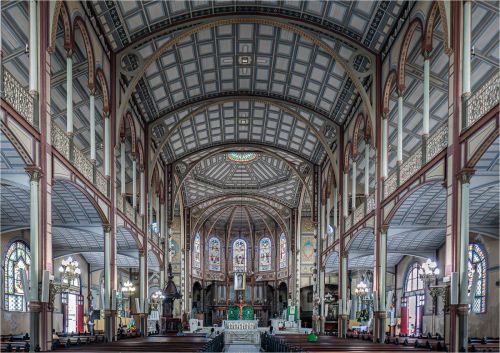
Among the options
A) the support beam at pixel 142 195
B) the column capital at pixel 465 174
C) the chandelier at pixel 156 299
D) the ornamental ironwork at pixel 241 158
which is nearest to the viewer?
the column capital at pixel 465 174

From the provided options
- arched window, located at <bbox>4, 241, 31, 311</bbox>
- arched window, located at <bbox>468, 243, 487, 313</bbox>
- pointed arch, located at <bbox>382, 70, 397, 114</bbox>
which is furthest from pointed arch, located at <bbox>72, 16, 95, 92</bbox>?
arched window, located at <bbox>468, 243, 487, 313</bbox>

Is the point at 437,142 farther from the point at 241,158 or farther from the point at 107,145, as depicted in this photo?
the point at 241,158

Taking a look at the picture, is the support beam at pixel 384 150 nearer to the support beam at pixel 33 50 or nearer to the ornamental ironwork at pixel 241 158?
the support beam at pixel 33 50

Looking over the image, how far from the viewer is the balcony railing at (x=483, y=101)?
11.6 meters

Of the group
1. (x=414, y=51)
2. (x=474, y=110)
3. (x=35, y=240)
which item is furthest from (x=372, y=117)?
(x=35, y=240)

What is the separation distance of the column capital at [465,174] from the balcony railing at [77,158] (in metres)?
11.4

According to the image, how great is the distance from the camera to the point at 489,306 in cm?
2414

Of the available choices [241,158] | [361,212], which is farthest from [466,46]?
[241,158]

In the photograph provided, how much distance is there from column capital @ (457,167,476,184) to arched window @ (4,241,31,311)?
69.0ft

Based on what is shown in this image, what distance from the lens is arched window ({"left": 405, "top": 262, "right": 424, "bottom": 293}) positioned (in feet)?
109

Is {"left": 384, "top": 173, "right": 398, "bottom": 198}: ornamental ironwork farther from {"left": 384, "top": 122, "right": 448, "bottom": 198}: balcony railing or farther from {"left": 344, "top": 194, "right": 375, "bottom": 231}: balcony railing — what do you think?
{"left": 344, "top": 194, "right": 375, "bottom": 231}: balcony railing

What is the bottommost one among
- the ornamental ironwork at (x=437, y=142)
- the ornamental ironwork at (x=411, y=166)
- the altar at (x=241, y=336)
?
the altar at (x=241, y=336)

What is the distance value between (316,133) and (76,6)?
1638cm

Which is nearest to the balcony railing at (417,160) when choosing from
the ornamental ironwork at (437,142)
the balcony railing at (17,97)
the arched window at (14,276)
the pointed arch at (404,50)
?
the ornamental ironwork at (437,142)
